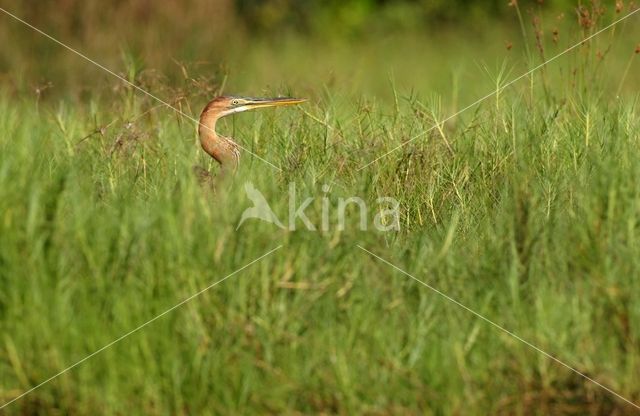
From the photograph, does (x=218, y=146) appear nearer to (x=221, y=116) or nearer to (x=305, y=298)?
(x=221, y=116)

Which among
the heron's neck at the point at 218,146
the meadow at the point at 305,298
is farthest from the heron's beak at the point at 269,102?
the meadow at the point at 305,298

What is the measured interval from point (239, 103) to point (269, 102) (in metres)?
0.13

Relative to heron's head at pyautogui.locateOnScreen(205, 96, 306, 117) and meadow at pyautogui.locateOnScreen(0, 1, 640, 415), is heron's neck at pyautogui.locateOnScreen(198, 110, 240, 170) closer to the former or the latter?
heron's head at pyautogui.locateOnScreen(205, 96, 306, 117)

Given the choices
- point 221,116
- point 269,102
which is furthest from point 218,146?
point 269,102

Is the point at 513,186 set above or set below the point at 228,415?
above

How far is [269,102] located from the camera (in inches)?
224

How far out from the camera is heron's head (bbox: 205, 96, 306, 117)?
18.4 ft

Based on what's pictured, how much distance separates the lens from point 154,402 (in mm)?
3852

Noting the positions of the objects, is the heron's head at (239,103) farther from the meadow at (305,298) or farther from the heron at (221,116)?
the meadow at (305,298)

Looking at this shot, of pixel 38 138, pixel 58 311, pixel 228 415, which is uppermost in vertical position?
pixel 38 138

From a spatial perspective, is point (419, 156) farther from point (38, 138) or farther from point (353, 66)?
point (353, 66)

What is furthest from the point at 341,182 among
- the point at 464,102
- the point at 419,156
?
the point at 464,102

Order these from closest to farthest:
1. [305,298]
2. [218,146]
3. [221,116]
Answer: [305,298] → [218,146] → [221,116]

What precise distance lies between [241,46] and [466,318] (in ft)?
24.8
